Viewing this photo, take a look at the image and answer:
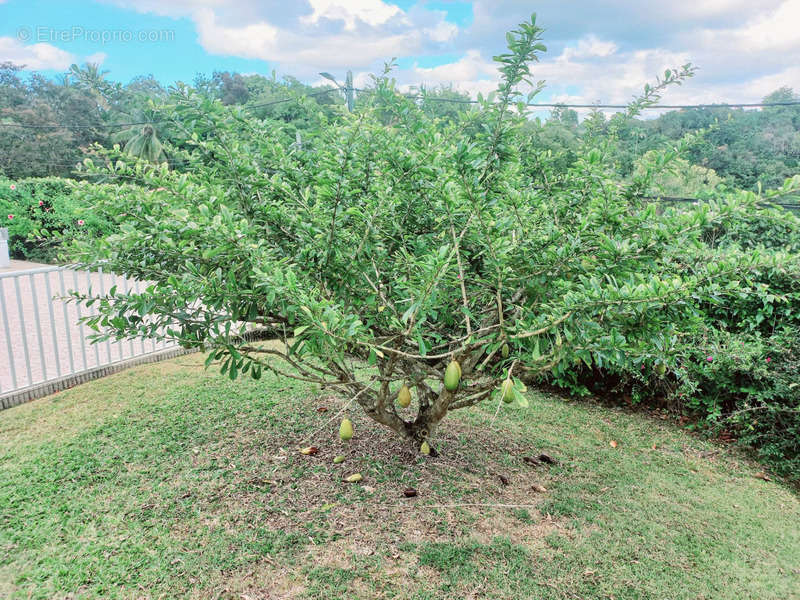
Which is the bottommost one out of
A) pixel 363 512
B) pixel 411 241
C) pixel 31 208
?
pixel 363 512

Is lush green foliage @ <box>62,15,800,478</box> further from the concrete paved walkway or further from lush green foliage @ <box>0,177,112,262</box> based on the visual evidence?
lush green foliage @ <box>0,177,112,262</box>

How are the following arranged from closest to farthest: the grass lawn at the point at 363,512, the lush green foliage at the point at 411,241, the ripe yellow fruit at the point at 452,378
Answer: the lush green foliage at the point at 411,241
the ripe yellow fruit at the point at 452,378
the grass lawn at the point at 363,512

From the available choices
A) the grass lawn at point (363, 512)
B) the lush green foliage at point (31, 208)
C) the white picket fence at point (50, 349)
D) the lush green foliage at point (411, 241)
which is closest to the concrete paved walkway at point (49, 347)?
the white picket fence at point (50, 349)

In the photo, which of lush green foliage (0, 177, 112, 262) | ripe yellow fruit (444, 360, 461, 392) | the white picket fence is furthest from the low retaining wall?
lush green foliage (0, 177, 112, 262)

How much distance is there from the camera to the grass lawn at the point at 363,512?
83.9 inches

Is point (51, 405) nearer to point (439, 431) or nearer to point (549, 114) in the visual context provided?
point (439, 431)

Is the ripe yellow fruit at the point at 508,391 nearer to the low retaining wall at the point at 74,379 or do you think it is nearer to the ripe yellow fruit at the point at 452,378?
the ripe yellow fruit at the point at 452,378

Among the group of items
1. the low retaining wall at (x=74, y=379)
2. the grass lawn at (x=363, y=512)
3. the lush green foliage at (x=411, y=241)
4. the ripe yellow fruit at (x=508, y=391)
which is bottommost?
the grass lawn at (x=363, y=512)

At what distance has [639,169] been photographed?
2.25m

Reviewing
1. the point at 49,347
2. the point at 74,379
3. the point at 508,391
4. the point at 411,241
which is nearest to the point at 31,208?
the point at 49,347

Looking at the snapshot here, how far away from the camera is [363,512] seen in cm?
253

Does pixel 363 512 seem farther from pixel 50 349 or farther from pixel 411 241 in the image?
pixel 50 349

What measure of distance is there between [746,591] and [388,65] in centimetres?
271

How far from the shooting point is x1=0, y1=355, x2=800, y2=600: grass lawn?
2131 mm
